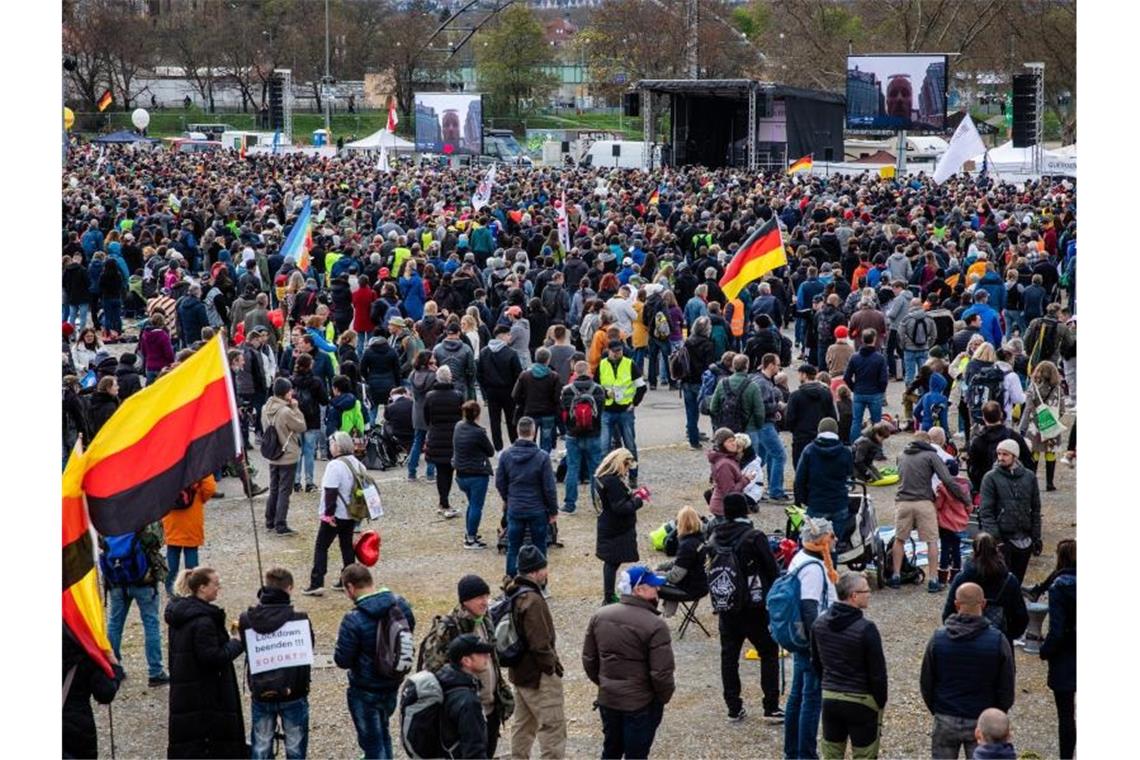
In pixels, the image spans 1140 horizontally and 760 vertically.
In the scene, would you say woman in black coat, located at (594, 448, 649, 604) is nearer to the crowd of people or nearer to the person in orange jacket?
the crowd of people

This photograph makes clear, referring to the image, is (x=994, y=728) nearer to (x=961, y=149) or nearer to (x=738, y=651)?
(x=738, y=651)

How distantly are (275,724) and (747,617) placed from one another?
2.72 metres

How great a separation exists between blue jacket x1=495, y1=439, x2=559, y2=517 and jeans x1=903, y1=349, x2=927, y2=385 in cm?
718

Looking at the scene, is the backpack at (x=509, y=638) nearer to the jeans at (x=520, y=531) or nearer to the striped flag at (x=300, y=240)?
the jeans at (x=520, y=531)

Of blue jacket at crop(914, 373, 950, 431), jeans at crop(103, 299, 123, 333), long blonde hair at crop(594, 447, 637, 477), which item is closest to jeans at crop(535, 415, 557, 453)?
blue jacket at crop(914, 373, 950, 431)

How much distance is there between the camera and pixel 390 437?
54.0ft

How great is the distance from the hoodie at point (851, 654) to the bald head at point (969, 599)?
43cm

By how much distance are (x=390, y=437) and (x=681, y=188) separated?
25770mm

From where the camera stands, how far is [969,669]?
8.41 meters

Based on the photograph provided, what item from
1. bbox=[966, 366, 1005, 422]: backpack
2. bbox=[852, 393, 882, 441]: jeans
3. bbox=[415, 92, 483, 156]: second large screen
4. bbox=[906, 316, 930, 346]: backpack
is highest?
bbox=[415, 92, 483, 156]: second large screen

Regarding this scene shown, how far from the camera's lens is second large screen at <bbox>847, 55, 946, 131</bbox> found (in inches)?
1898

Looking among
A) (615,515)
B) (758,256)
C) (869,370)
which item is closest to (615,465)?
(615,515)

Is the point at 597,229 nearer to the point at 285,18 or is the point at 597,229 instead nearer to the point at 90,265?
the point at 90,265

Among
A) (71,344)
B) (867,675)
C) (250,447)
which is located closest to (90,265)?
(71,344)
